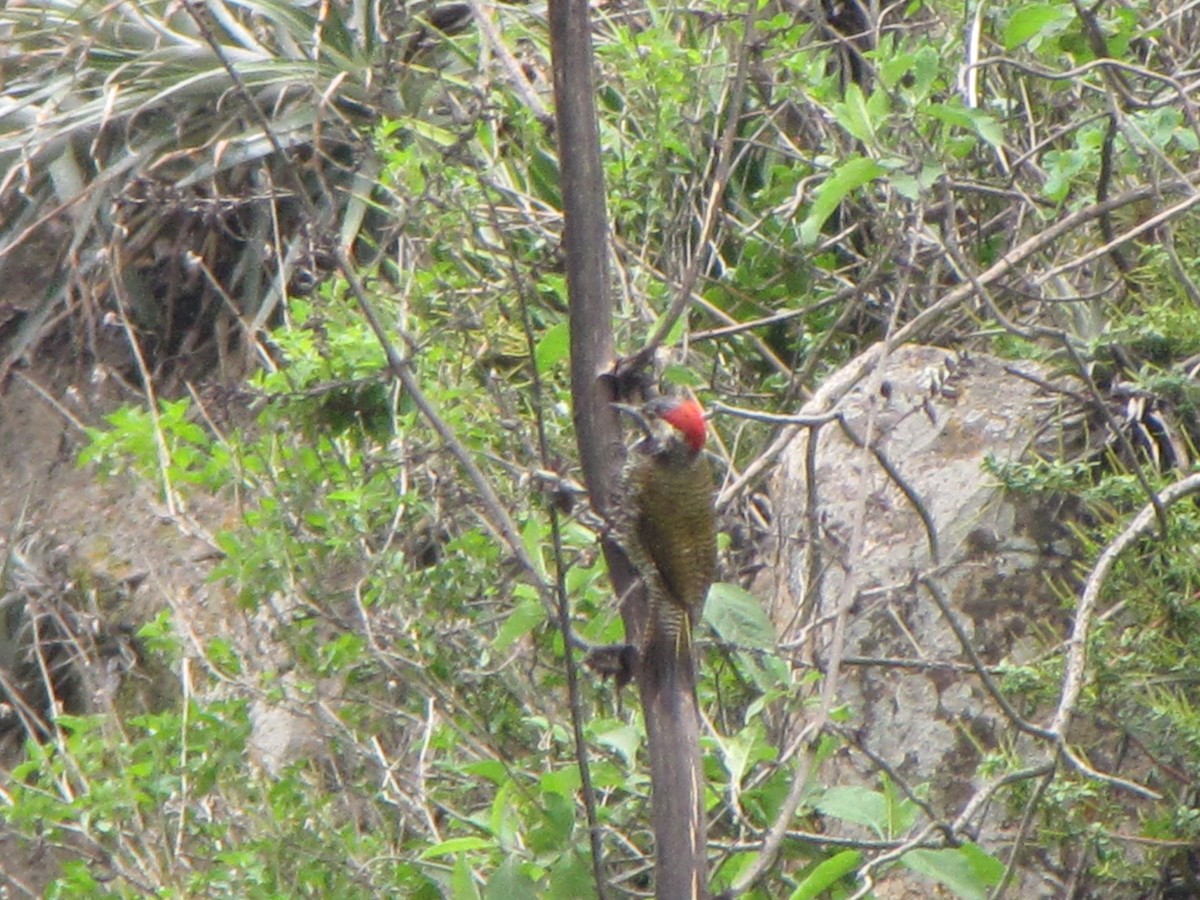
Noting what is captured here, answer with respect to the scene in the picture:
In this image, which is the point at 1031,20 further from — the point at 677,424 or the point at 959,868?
the point at 959,868

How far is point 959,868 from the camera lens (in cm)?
238

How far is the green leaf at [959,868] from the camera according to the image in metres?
2.36

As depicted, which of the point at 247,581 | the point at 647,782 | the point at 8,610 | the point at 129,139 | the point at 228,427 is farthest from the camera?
the point at 129,139

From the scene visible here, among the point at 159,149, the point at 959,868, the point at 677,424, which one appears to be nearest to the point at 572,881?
the point at 959,868

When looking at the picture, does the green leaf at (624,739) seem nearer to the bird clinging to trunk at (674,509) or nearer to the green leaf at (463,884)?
the bird clinging to trunk at (674,509)

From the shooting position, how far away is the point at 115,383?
6.50 metres

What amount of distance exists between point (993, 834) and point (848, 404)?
1.03 meters

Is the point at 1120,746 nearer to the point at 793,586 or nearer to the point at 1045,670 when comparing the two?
the point at 1045,670

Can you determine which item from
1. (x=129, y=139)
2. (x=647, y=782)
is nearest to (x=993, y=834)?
(x=647, y=782)

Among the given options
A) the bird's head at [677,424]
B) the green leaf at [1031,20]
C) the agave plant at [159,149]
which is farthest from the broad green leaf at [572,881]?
the agave plant at [159,149]

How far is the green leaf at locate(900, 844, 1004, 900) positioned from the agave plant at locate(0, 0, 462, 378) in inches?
157

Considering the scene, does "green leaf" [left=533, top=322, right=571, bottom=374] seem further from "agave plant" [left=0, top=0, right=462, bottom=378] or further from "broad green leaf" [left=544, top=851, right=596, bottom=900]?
"agave plant" [left=0, top=0, right=462, bottom=378]

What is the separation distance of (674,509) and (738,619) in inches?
16.2

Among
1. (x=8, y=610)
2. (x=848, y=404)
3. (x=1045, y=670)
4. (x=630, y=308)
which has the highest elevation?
(x=630, y=308)
